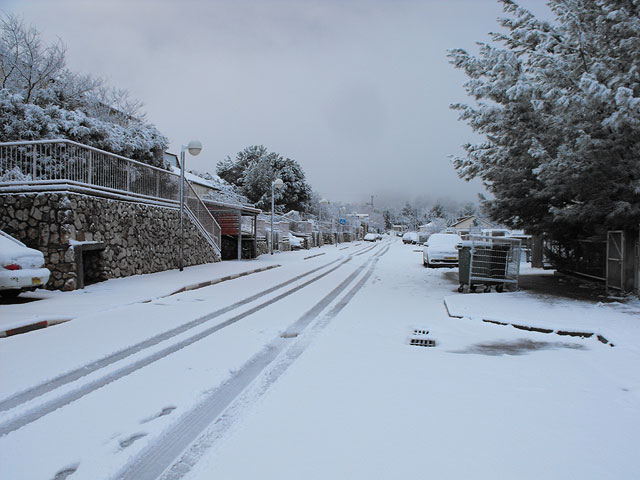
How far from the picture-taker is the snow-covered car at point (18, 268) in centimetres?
873

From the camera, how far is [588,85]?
27.1 feet

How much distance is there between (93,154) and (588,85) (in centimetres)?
1206

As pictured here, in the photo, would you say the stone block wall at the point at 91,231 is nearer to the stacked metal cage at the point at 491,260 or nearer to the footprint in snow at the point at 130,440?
the footprint in snow at the point at 130,440

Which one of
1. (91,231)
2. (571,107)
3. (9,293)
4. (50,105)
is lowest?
(9,293)

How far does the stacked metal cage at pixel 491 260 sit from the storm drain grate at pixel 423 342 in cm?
567

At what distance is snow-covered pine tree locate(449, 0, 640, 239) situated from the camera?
28.5ft

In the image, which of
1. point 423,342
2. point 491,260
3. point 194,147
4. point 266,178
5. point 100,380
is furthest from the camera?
point 266,178

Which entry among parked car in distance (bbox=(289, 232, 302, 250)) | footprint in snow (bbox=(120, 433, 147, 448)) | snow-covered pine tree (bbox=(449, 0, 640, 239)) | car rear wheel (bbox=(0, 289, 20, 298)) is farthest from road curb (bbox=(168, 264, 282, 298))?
parked car in distance (bbox=(289, 232, 302, 250))

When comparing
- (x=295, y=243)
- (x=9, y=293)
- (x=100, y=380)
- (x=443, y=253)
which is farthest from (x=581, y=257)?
(x=295, y=243)

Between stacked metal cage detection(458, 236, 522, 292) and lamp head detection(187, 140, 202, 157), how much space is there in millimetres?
9255

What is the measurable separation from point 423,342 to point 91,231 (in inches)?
377

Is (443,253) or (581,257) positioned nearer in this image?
(581,257)

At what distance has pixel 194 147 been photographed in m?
15.3

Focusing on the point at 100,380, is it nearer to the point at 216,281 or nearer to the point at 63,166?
the point at 63,166
